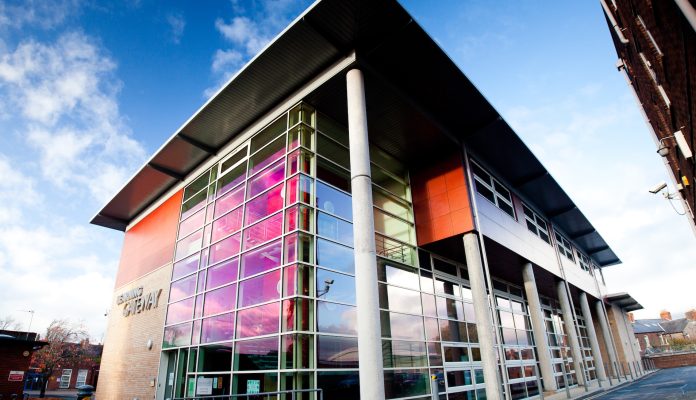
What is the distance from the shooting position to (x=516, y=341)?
17.5m

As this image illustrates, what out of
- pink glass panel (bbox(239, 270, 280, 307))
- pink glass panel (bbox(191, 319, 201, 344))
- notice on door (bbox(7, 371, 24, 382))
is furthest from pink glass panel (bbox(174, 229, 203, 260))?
notice on door (bbox(7, 371, 24, 382))

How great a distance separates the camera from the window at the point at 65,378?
155ft

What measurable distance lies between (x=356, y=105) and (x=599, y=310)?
102 ft

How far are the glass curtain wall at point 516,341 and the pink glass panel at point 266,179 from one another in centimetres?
1177

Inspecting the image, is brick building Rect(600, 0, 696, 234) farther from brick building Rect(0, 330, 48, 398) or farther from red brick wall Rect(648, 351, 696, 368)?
red brick wall Rect(648, 351, 696, 368)

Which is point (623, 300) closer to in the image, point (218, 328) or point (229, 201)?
point (229, 201)

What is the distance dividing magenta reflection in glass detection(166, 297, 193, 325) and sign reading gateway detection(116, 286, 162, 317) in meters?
1.43

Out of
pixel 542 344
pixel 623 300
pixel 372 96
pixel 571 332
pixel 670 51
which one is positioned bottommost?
pixel 542 344

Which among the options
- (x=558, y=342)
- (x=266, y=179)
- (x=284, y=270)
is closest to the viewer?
(x=284, y=270)

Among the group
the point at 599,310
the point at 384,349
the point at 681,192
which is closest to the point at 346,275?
the point at 384,349

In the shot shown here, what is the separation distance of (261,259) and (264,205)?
5.99 ft

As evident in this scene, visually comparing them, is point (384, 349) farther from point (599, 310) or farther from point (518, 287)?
point (599, 310)

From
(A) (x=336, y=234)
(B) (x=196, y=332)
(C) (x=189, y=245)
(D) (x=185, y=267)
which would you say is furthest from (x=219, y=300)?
(A) (x=336, y=234)

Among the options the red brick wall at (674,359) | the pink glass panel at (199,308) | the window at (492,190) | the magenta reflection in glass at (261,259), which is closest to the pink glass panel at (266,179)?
the magenta reflection in glass at (261,259)
